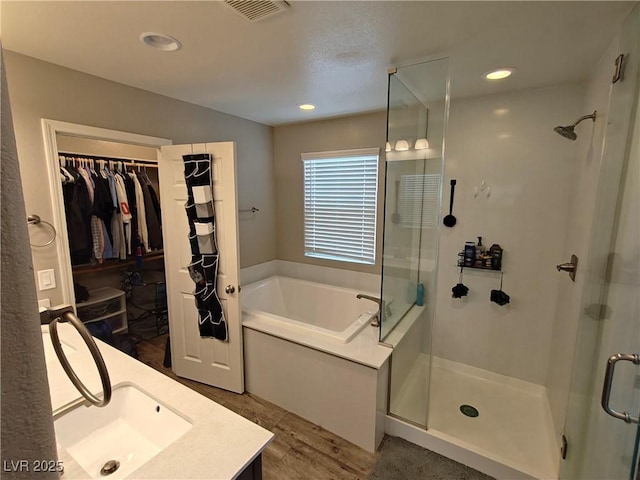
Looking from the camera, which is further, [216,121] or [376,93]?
[216,121]

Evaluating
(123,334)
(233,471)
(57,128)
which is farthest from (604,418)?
(123,334)

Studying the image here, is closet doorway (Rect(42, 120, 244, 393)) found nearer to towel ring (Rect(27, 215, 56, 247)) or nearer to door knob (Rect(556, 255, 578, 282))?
towel ring (Rect(27, 215, 56, 247))

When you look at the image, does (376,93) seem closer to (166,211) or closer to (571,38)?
(571,38)

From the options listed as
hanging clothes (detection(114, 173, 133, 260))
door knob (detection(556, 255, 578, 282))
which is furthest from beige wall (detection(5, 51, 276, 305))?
door knob (detection(556, 255, 578, 282))

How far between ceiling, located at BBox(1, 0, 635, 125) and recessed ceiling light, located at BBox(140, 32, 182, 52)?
40 mm

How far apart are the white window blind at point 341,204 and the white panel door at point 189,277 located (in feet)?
4.20

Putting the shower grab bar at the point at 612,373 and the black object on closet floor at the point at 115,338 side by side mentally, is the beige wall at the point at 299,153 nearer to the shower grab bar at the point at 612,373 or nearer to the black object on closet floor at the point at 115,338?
the black object on closet floor at the point at 115,338

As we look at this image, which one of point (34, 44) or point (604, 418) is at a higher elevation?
point (34, 44)

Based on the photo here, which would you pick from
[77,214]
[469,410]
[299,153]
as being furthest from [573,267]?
[77,214]

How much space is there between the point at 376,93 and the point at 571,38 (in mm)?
1186

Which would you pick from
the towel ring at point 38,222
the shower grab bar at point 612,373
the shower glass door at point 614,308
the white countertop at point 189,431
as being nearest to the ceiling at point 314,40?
the shower glass door at point 614,308

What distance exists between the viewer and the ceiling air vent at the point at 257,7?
1252mm

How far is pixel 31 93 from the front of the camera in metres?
1.75

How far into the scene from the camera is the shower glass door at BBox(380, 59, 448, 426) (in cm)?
203
